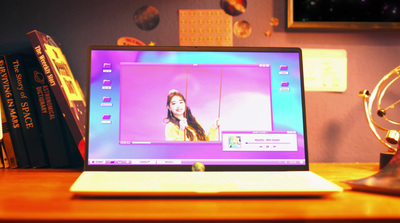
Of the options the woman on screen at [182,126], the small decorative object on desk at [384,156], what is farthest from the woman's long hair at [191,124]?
the small decorative object on desk at [384,156]

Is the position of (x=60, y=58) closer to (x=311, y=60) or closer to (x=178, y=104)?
(x=178, y=104)

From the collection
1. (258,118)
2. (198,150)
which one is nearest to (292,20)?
(258,118)

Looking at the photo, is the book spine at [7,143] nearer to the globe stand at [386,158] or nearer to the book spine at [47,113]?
the book spine at [47,113]

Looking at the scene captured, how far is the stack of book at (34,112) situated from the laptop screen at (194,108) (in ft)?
0.46

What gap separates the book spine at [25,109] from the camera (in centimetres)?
82

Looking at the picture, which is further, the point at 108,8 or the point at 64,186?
the point at 108,8

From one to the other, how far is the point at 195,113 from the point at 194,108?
0.04 ft

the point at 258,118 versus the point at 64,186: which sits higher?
the point at 258,118

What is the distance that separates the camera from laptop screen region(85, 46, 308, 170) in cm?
72

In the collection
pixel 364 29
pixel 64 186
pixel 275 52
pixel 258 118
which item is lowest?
pixel 64 186

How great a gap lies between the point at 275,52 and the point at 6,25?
83 centimetres

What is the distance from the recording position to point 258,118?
741 mm

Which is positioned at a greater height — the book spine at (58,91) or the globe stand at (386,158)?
the book spine at (58,91)

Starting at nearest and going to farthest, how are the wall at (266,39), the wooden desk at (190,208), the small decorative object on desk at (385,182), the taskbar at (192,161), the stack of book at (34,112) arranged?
the wooden desk at (190,208) → the small decorative object on desk at (385,182) → the taskbar at (192,161) → the stack of book at (34,112) → the wall at (266,39)
